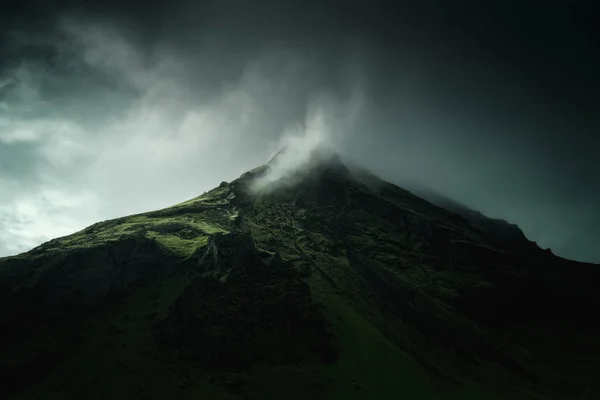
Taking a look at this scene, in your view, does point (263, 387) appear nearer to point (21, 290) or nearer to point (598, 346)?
point (21, 290)

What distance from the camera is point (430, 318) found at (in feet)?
525

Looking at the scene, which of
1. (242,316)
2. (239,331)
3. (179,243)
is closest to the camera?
(239,331)

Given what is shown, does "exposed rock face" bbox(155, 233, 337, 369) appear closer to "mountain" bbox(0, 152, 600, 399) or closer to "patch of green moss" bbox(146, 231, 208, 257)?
"mountain" bbox(0, 152, 600, 399)

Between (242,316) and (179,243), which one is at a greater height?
(179,243)

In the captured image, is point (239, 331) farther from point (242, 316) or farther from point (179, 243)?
point (179, 243)

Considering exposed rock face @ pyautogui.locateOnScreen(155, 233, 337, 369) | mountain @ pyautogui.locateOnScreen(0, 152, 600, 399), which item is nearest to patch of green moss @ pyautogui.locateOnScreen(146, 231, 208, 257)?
mountain @ pyautogui.locateOnScreen(0, 152, 600, 399)

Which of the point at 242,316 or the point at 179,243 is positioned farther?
the point at 179,243

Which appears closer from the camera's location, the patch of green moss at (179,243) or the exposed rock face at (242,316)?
the exposed rock face at (242,316)

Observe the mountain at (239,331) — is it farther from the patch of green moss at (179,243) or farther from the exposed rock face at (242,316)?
the patch of green moss at (179,243)

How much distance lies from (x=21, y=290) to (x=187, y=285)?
4889 centimetres

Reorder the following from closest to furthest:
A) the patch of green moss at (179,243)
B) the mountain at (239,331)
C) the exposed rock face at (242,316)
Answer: the mountain at (239,331), the exposed rock face at (242,316), the patch of green moss at (179,243)

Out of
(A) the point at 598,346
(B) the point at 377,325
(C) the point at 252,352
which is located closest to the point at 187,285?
(C) the point at 252,352

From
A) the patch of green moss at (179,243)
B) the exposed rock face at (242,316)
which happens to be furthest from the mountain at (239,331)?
the patch of green moss at (179,243)

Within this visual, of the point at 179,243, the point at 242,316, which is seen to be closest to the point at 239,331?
the point at 242,316
